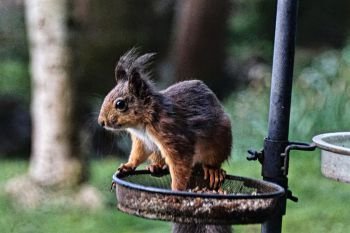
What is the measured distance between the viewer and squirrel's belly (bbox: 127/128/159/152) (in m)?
2.40

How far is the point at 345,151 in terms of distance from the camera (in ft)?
7.07

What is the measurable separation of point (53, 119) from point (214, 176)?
3671 mm

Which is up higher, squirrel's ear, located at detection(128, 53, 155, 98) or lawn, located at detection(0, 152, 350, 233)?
squirrel's ear, located at detection(128, 53, 155, 98)

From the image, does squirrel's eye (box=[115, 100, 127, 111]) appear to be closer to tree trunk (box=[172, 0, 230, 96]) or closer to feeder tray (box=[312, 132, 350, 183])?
feeder tray (box=[312, 132, 350, 183])

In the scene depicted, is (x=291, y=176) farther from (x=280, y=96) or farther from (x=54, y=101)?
(x=280, y=96)

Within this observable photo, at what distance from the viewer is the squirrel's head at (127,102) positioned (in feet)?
7.79

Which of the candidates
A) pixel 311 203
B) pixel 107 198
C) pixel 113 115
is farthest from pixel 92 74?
pixel 113 115

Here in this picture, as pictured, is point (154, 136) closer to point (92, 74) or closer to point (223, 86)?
point (92, 74)

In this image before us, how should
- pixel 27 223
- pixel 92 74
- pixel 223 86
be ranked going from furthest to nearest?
pixel 223 86, pixel 92 74, pixel 27 223

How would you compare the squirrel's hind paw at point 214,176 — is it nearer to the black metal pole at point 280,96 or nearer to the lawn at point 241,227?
the black metal pole at point 280,96

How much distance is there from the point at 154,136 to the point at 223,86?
18.7ft

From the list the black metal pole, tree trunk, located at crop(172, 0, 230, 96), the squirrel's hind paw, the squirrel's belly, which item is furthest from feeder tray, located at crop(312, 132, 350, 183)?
tree trunk, located at crop(172, 0, 230, 96)

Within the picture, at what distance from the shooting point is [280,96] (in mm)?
2375

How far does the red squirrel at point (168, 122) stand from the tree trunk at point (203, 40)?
5.40 metres
